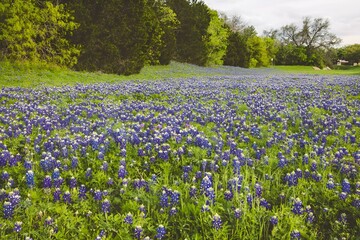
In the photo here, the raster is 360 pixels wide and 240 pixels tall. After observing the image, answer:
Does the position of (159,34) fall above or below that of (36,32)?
above

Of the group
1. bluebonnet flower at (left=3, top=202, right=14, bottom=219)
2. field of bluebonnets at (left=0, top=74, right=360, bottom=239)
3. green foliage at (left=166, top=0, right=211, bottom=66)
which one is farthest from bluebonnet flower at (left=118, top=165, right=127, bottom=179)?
green foliage at (left=166, top=0, right=211, bottom=66)

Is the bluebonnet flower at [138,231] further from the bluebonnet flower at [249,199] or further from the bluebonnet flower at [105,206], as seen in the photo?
the bluebonnet flower at [249,199]

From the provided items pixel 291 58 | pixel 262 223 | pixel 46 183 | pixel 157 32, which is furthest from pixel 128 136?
pixel 291 58

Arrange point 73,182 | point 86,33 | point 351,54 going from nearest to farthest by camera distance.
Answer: point 73,182
point 86,33
point 351,54

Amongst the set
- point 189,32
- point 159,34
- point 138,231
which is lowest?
point 138,231

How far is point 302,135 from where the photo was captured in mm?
5738

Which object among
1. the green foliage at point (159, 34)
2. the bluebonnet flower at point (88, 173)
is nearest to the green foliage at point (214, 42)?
the green foliage at point (159, 34)

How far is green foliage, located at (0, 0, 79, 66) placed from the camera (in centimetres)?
1608

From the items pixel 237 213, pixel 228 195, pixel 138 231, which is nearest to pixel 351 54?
pixel 228 195

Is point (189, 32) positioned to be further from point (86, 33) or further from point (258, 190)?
point (258, 190)

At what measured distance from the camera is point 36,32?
17.2 meters

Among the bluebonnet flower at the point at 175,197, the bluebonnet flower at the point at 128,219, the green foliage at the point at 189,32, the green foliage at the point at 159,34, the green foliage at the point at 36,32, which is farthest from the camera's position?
the green foliage at the point at 189,32

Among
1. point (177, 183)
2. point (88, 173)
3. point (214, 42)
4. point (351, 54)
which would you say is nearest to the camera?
point (177, 183)

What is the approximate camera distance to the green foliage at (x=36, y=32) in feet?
52.7
